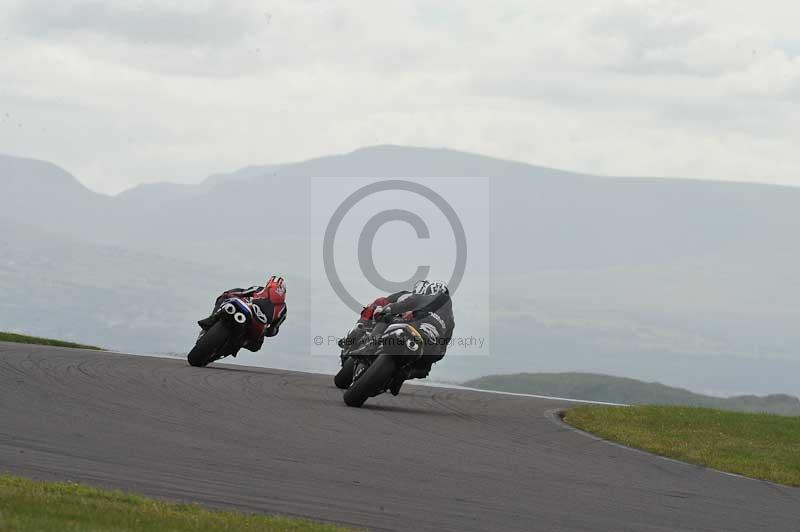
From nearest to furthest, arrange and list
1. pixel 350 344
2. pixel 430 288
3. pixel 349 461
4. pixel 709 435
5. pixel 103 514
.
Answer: pixel 103 514
pixel 349 461
pixel 430 288
pixel 709 435
pixel 350 344

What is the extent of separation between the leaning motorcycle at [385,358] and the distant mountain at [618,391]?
129 metres

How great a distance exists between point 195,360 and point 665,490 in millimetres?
11841

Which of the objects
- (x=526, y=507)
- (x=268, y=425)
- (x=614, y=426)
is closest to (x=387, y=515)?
(x=526, y=507)

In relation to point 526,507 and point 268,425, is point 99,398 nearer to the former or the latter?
point 268,425

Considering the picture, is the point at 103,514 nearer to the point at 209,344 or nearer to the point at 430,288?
the point at 430,288

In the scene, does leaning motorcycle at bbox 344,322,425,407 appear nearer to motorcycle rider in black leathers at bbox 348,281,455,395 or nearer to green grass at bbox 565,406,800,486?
motorcycle rider in black leathers at bbox 348,281,455,395

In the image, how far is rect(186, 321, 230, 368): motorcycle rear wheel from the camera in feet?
73.6

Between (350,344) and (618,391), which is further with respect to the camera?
(618,391)

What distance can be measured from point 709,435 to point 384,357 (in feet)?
17.5

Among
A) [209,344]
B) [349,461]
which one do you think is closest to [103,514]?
[349,461]

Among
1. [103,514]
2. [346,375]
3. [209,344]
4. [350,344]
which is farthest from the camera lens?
[209,344]

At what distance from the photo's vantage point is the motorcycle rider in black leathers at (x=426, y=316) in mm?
18594

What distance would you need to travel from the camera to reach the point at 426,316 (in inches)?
737

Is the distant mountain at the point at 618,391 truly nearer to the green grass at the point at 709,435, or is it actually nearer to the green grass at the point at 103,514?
the green grass at the point at 709,435
